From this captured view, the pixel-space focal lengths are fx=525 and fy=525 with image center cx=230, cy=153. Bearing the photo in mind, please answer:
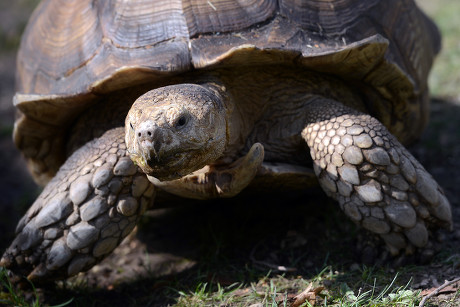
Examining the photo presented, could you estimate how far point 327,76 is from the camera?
3432 mm

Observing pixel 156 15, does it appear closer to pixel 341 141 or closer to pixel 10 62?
pixel 341 141

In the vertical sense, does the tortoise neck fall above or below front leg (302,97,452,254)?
above

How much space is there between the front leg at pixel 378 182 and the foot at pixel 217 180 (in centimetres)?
42

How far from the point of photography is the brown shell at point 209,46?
3.05 meters

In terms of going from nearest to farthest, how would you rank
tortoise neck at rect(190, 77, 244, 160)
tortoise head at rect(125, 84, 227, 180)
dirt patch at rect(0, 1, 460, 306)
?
1. tortoise head at rect(125, 84, 227, 180)
2. tortoise neck at rect(190, 77, 244, 160)
3. dirt patch at rect(0, 1, 460, 306)

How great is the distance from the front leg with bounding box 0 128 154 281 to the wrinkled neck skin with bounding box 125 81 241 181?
55 centimetres

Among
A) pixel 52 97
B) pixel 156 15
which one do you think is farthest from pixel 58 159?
pixel 156 15

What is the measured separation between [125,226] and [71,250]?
34 cm

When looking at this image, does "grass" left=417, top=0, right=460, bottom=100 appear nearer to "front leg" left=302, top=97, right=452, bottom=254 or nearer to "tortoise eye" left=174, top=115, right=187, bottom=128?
"front leg" left=302, top=97, right=452, bottom=254

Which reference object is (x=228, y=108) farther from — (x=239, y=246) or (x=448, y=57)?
(x=448, y=57)

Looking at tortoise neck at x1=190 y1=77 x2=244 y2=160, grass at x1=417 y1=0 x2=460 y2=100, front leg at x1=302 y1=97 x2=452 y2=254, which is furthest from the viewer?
grass at x1=417 y1=0 x2=460 y2=100

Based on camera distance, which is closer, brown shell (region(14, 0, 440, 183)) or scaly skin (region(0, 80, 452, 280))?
scaly skin (region(0, 80, 452, 280))

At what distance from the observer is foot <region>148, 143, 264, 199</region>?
292 centimetres

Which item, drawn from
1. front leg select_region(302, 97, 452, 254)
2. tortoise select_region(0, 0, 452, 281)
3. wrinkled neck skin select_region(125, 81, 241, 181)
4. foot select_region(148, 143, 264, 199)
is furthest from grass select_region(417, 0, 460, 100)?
wrinkled neck skin select_region(125, 81, 241, 181)
